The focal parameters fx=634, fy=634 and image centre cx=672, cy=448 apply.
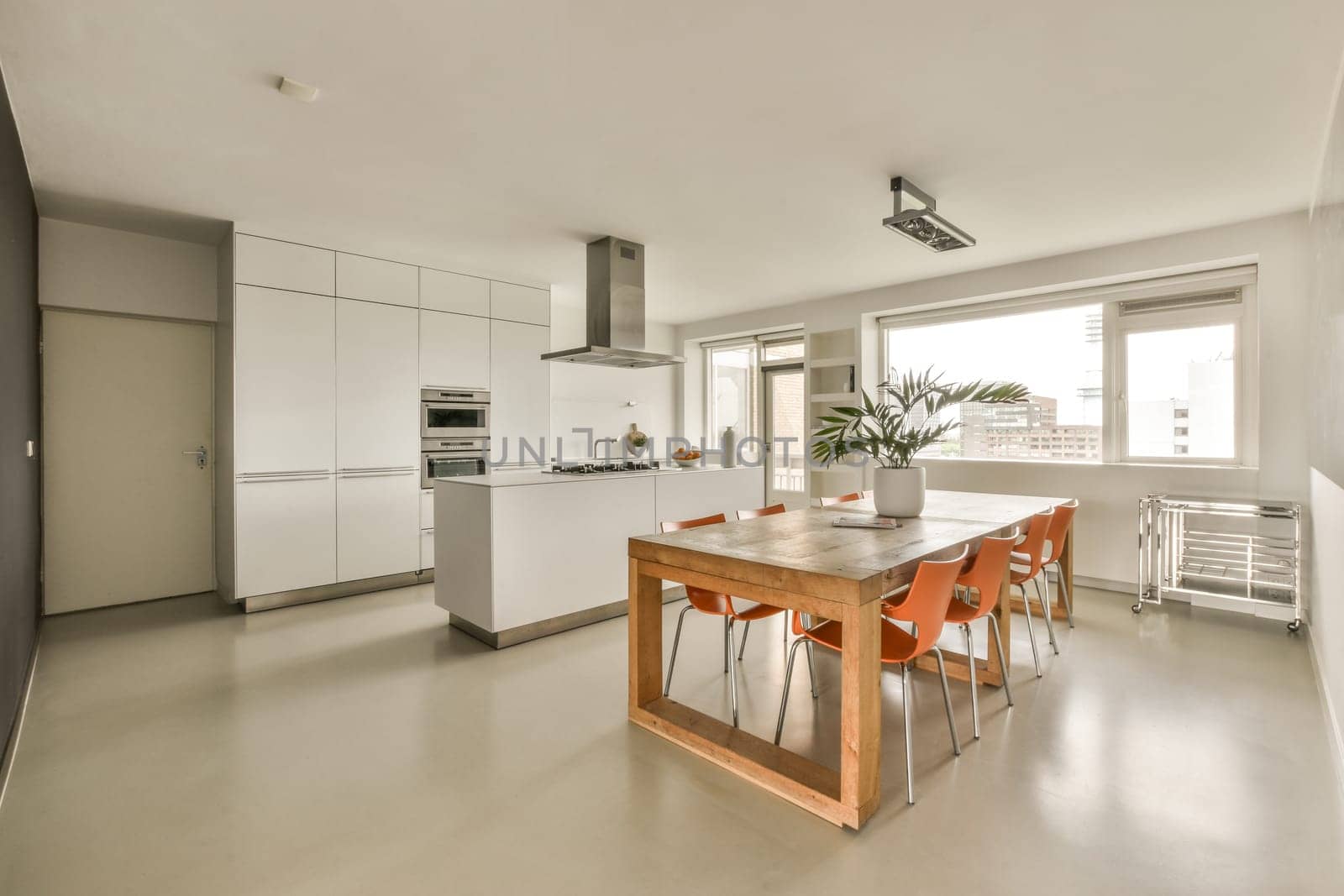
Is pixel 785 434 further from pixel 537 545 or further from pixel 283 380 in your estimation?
pixel 283 380

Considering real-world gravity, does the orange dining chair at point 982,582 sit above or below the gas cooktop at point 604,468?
below

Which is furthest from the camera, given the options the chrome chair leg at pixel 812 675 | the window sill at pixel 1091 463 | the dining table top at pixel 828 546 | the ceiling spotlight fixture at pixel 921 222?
the window sill at pixel 1091 463

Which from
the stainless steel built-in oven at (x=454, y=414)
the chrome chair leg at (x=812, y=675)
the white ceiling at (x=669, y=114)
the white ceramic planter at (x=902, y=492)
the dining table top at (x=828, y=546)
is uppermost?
the white ceiling at (x=669, y=114)

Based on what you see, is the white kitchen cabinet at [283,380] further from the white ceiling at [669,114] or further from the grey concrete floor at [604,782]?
the grey concrete floor at [604,782]

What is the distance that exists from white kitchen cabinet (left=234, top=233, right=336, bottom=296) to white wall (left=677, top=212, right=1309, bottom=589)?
13.0 ft

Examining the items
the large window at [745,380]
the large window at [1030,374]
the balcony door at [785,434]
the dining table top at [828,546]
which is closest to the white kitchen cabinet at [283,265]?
the dining table top at [828,546]

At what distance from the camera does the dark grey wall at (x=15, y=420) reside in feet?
7.93

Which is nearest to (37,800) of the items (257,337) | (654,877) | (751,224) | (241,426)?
(654,877)

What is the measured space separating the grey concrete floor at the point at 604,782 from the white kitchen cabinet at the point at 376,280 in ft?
8.27

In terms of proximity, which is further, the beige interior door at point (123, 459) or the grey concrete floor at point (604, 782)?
the beige interior door at point (123, 459)

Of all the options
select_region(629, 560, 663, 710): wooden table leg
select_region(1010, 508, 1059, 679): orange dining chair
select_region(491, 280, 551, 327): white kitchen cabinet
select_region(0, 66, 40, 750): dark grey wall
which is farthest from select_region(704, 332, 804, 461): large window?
select_region(0, 66, 40, 750): dark grey wall

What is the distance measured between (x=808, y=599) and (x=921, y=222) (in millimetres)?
2261

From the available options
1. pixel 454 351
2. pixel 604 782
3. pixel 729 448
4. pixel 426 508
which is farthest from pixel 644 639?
pixel 454 351

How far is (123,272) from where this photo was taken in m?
4.15
